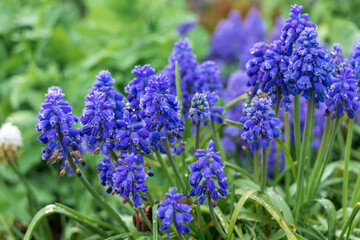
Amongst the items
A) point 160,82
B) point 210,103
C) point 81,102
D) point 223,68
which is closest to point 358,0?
point 223,68

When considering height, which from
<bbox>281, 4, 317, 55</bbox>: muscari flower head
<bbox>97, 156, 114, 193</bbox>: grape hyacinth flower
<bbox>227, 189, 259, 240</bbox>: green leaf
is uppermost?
<bbox>281, 4, 317, 55</bbox>: muscari flower head

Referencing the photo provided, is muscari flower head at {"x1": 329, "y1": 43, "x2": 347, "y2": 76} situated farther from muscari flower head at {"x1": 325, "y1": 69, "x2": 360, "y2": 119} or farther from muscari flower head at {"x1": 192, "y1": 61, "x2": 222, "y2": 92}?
muscari flower head at {"x1": 192, "y1": 61, "x2": 222, "y2": 92}

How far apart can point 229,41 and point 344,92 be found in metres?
3.90

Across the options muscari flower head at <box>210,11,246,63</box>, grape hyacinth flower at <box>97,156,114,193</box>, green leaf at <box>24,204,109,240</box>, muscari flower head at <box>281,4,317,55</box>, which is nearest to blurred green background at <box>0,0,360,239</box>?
muscari flower head at <box>210,11,246,63</box>

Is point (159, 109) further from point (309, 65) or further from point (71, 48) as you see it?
point (71, 48)

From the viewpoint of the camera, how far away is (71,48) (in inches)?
239

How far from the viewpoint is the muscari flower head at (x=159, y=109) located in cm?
234

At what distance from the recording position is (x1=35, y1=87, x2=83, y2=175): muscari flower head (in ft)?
7.60

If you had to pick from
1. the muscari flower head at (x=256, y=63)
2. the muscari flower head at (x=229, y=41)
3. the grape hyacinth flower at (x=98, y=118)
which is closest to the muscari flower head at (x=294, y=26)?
the muscari flower head at (x=256, y=63)

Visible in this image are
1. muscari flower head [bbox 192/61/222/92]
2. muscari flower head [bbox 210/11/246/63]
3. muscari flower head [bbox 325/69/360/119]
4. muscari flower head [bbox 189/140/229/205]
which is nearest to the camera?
muscari flower head [bbox 189/140/229/205]

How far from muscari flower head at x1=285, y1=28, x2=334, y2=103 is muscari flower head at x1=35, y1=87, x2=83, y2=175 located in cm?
119

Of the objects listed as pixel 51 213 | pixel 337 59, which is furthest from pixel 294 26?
pixel 51 213

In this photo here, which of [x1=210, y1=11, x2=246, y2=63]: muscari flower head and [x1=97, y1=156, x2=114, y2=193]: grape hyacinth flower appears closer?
[x1=97, y1=156, x2=114, y2=193]: grape hyacinth flower

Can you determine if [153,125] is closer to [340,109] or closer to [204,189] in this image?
[204,189]
